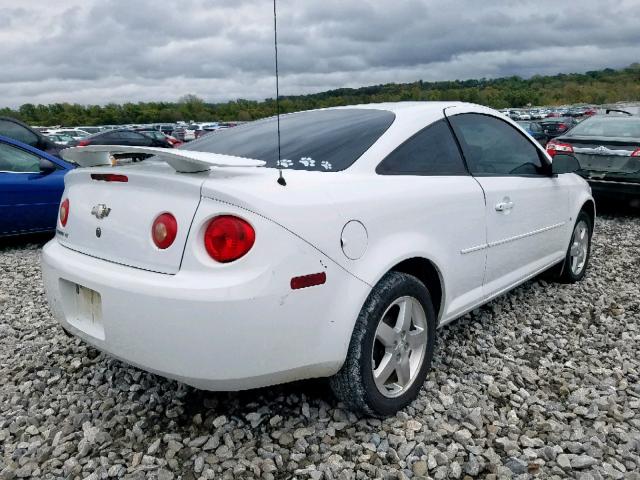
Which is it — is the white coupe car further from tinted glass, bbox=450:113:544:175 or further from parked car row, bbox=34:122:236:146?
parked car row, bbox=34:122:236:146

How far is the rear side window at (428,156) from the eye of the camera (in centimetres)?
256

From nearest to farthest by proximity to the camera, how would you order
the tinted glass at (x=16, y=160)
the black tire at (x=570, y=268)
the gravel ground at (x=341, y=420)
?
1. the gravel ground at (x=341, y=420)
2. the black tire at (x=570, y=268)
3. the tinted glass at (x=16, y=160)

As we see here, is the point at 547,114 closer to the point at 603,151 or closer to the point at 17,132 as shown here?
the point at 603,151

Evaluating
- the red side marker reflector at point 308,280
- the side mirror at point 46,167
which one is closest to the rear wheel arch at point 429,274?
the red side marker reflector at point 308,280

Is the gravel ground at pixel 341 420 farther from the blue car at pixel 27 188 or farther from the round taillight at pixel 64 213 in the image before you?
the blue car at pixel 27 188

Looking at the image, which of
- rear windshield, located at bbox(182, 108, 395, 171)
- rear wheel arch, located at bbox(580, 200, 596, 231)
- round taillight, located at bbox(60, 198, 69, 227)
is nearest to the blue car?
rear windshield, located at bbox(182, 108, 395, 171)

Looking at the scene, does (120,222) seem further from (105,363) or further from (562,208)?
(562,208)

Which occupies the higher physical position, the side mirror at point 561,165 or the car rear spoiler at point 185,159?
the car rear spoiler at point 185,159

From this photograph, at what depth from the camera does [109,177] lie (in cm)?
237

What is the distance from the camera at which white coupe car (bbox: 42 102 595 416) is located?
1.95m

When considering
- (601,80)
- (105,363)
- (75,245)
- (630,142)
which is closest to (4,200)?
(105,363)

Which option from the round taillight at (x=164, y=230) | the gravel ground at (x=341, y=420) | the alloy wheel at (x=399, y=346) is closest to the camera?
the round taillight at (x=164, y=230)

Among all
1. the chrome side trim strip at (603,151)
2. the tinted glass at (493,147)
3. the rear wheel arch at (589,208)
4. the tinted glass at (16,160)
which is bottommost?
the rear wheel arch at (589,208)

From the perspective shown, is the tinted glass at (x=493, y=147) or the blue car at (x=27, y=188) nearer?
the tinted glass at (x=493, y=147)
